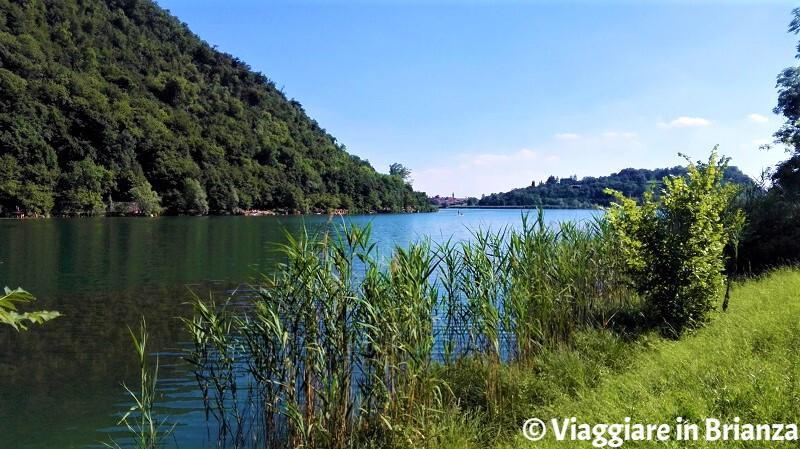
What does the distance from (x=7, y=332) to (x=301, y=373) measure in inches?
464

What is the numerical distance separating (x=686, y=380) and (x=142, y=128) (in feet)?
399

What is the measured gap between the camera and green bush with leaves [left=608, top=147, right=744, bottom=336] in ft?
31.0

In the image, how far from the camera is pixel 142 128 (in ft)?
364

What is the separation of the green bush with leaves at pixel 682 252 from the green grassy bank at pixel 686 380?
0.56m

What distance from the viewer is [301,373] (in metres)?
7.29

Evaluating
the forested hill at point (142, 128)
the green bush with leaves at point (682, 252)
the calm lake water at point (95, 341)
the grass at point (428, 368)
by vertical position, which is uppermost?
the forested hill at point (142, 128)

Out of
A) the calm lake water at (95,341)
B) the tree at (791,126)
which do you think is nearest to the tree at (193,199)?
the calm lake water at (95,341)

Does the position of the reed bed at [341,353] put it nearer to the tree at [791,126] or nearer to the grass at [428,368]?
the grass at [428,368]

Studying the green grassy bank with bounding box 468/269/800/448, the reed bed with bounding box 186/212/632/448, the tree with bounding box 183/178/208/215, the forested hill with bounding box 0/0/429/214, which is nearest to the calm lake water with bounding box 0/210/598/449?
the reed bed with bounding box 186/212/632/448

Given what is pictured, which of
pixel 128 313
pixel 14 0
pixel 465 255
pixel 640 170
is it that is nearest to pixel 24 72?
pixel 14 0

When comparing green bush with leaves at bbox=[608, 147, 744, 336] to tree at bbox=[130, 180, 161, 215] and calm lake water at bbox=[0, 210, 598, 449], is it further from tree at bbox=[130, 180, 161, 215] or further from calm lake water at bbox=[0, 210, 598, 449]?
tree at bbox=[130, 180, 161, 215]

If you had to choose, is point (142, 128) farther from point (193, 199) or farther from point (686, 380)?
point (686, 380)

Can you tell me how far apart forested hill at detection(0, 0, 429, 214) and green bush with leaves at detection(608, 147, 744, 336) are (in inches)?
3367

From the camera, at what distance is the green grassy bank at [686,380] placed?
5391 millimetres
